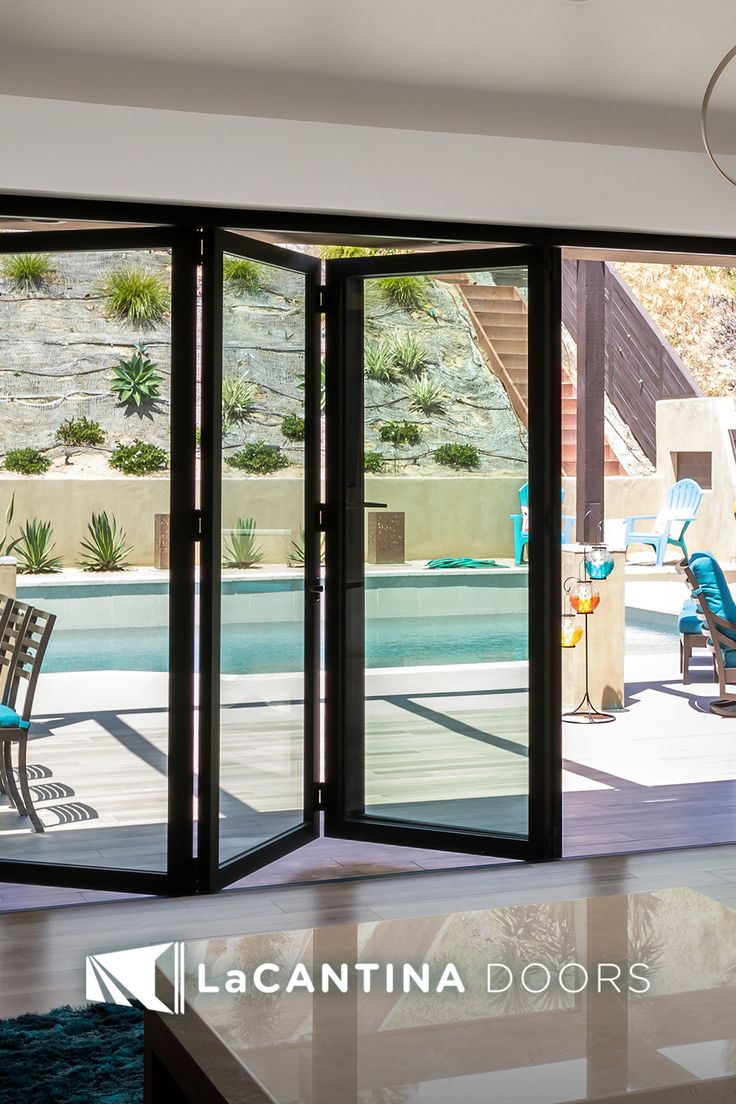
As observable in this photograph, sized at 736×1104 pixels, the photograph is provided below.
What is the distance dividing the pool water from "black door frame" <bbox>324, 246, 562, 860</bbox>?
0.09 m

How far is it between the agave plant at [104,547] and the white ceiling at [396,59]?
1421 mm

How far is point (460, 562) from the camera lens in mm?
4859

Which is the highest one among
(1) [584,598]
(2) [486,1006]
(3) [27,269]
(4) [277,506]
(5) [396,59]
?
(5) [396,59]

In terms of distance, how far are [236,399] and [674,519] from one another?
473 inches

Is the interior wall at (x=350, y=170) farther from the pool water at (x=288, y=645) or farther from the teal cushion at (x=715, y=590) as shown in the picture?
the teal cushion at (x=715, y=590)

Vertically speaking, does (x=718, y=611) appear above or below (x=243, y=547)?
below

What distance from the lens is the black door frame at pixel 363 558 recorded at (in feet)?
15.4

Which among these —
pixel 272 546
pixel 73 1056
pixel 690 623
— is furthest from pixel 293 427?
pixel 690 623

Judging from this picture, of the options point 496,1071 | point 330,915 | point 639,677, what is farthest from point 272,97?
point 639,677

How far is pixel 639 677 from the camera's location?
9.35 meters

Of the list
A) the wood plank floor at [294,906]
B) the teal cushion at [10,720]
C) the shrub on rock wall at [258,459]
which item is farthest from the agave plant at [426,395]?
the teal cushion at [10,720]

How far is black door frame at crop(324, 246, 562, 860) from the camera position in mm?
4707

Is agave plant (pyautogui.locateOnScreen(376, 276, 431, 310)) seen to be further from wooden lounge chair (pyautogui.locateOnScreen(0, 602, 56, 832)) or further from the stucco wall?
wooden lounge chair (pyautogui.locateOnScreen(0, 602, 56, 832))

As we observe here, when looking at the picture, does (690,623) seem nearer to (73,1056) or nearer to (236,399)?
(236,399)
